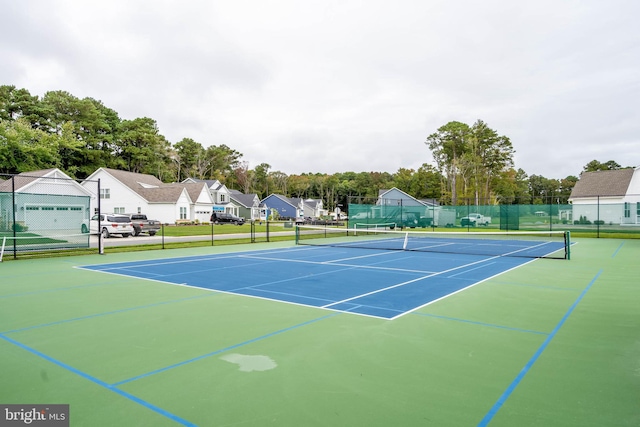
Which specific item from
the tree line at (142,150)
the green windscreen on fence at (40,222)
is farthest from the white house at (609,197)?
the green windscreen on fence at (40,222)

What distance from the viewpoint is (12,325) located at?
5750mm

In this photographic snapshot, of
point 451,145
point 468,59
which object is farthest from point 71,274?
point 451,145

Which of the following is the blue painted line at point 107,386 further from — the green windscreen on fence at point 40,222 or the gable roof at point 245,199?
the gable roof at point 245,199

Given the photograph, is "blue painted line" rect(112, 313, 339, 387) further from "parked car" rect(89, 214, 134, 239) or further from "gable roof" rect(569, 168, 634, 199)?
"gable roof" rect(569, 168, 634, 199)

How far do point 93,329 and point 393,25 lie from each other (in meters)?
18.5

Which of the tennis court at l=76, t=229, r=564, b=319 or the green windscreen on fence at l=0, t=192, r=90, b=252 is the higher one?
the green windscreen on fence at l=0, t=192, r=90, b=252

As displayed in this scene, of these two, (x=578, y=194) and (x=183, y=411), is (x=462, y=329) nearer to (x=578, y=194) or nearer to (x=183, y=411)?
(x=183, y=411)

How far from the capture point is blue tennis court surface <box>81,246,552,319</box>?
24.3ft

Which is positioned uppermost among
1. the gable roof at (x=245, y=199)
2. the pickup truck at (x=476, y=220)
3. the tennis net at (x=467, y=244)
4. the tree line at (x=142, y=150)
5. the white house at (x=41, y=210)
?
the tree line at (x=142, y=150)

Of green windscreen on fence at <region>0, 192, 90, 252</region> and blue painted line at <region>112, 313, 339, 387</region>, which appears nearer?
blue painted line at <region>112, 313, 339, 387</region>

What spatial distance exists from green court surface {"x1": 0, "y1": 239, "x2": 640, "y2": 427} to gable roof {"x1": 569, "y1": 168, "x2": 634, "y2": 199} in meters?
40.5

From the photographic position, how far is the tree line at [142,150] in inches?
1523

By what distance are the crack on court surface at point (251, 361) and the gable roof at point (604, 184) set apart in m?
45.2

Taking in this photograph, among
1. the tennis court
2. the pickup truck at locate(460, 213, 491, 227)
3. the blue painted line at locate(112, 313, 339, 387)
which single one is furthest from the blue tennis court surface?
the pickup truck at locate(460, 213, 491, 227)
